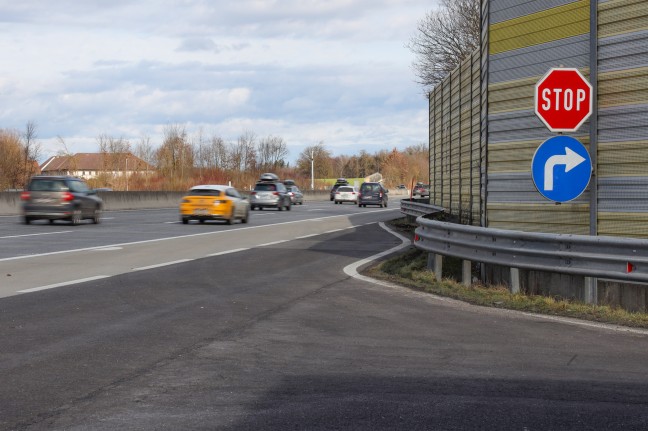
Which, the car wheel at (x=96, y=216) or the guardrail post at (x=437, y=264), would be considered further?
the car wheel at (x=96, y=216)

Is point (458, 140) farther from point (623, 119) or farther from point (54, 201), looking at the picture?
point (54, 201)

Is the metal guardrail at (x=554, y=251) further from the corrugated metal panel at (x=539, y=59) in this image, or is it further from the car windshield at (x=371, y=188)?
the car windshield at (x=371, y=188)

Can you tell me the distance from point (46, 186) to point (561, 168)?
2269cm

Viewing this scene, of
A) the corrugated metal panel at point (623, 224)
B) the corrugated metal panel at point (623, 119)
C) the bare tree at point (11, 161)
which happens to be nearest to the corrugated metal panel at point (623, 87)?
the corrugated metal panel at point (623, 119)

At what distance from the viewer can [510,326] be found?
8852mm

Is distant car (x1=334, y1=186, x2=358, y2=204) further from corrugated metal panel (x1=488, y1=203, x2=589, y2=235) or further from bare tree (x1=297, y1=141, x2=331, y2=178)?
bare tree (x1=297, y1=141, x2=331, y2=178)

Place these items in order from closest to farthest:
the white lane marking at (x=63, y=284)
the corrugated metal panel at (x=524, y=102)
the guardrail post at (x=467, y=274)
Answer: the corrugated metal panel at (x=524, y=102)
the white lane marking at (x=63, y=284)
the guardrail post at (x=467, y=274)

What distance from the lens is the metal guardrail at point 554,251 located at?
9.38m

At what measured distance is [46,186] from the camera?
29422mm

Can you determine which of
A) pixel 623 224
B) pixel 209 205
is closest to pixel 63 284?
pixel 623 224

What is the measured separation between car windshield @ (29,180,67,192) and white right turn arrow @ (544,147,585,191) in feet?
72.6

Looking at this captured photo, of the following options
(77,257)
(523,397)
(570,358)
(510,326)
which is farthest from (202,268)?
(523,397)

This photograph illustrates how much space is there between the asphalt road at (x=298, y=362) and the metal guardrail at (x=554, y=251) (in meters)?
0.92

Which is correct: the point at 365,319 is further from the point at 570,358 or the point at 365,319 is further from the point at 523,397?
the point at 523,397
